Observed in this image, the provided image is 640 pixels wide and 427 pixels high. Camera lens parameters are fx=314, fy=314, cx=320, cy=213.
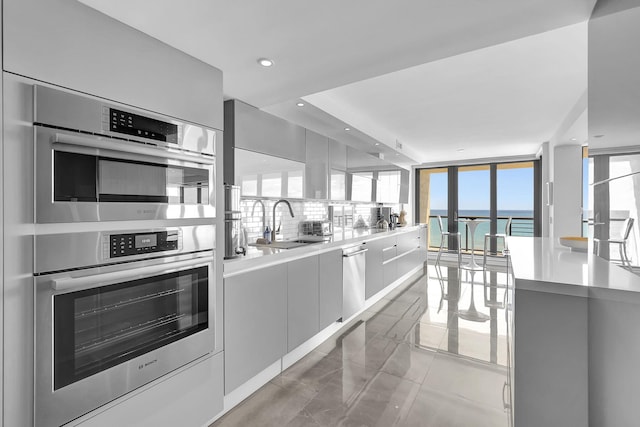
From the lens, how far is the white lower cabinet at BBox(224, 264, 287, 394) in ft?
6.59

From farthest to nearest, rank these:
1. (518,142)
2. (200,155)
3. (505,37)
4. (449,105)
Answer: (518,142)
(449,105)
(200,155)
(505,37)

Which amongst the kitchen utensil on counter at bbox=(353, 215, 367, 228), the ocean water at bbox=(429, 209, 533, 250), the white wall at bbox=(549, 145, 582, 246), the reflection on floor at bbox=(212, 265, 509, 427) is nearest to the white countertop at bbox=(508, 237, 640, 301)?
the reflection on floor at bbox=(212, 265, 509, 427)

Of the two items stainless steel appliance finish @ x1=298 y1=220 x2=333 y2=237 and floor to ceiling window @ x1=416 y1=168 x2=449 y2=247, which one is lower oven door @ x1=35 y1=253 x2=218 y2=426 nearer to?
stainless steel appliance finish @ x1=298 y1=220 x2=333 y2=237

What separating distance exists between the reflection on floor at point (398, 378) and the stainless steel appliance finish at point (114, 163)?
4.53 ft

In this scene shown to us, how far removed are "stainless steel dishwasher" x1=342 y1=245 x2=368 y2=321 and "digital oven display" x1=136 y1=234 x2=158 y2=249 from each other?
206 cm

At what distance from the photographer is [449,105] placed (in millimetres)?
3699

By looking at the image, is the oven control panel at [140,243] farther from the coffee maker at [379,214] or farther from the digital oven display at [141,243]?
the coffee maker at [379,214]

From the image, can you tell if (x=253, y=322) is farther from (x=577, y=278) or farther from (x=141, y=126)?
(x=577, y=278)

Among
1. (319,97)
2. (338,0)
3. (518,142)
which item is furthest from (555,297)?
(518,142)

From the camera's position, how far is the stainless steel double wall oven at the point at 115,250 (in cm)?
121

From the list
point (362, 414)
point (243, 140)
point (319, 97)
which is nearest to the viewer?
point (362, 414)

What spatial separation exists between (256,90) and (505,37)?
5.20ft

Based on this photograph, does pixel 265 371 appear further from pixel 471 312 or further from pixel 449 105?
Answer: pixel 449 105

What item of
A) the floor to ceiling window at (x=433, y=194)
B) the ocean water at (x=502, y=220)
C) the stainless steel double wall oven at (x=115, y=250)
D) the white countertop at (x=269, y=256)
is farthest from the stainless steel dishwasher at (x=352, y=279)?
the floor to ceiling window at (x=433, y=194)
